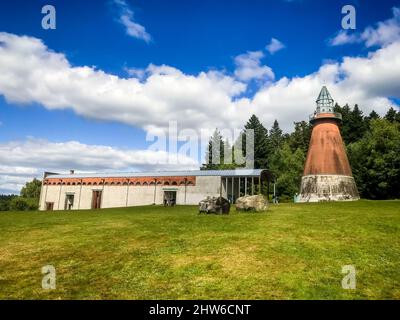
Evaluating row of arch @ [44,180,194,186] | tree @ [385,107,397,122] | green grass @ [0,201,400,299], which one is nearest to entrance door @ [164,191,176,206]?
row of arch @ [44,180,194,186]

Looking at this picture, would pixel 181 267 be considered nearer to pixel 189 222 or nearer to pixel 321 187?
pixel 189 222

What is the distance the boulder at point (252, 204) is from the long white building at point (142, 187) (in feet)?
50.8

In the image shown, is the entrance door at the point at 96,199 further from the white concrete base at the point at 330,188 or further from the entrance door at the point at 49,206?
the white concrete base at the point at 330,188

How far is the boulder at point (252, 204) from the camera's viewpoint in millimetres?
23078

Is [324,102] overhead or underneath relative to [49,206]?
overhead

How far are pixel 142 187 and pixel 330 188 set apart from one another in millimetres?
26012

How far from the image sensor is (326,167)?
137ft

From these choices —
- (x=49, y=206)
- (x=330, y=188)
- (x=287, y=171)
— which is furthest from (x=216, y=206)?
(x=287, y=171)

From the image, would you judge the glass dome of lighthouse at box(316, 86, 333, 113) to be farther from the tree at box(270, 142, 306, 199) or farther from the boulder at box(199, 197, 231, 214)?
the boulder at box(199, 197, 231, 214)

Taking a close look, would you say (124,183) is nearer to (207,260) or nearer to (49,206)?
(49,206)

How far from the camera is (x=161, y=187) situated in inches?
1866

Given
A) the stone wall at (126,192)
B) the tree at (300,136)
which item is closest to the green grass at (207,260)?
the stone wall at (126,192)

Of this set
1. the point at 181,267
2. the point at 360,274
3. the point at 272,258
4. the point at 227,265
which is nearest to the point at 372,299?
the point at 360,274
